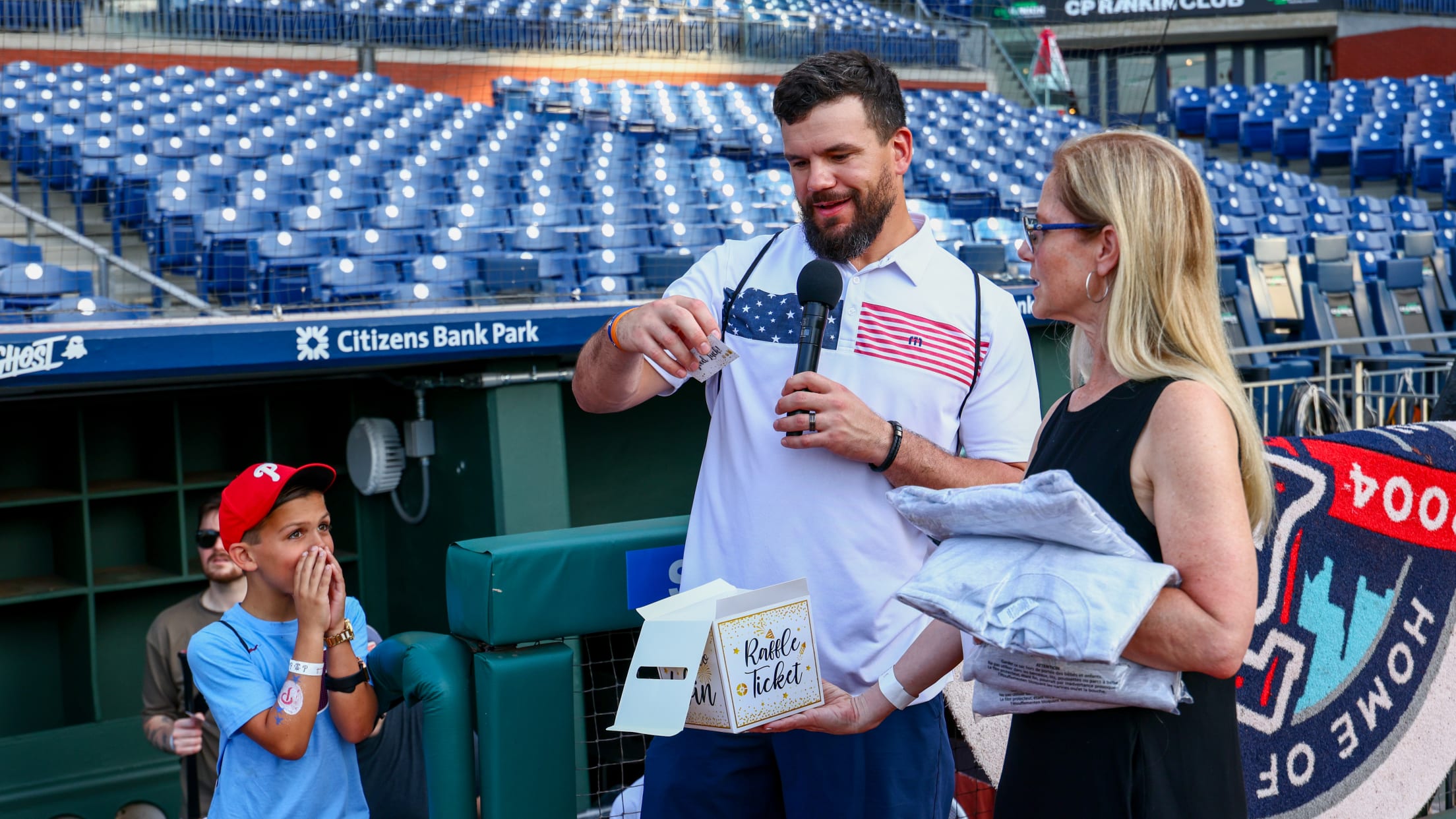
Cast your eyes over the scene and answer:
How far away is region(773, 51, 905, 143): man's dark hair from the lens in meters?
1.95

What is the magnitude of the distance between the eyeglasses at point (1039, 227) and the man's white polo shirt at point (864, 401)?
0.34 m

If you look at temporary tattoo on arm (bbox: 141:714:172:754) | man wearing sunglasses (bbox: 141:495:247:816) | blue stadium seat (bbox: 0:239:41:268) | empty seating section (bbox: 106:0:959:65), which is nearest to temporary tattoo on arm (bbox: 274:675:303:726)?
temporary tattoo on arm (bbox: 141:714:172:754)

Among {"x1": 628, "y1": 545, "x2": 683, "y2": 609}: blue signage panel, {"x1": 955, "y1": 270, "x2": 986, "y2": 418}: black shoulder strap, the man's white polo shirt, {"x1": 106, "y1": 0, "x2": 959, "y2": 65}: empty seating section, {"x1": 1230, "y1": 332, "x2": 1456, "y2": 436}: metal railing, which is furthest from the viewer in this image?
{"x1": 106, "y1": 0, "x2": 959, "y2": 65}: empty seating section

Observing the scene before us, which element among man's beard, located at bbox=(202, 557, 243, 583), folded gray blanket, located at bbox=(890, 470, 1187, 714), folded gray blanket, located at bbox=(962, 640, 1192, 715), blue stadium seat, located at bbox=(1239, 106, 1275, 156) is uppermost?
blue stadium seat, located at bbox=(1239, 106, 1275, 156)

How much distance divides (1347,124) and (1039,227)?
19871 millimetres

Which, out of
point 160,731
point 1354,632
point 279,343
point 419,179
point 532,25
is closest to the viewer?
point 1354,632

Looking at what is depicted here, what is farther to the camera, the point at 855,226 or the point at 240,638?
the point at 240,638

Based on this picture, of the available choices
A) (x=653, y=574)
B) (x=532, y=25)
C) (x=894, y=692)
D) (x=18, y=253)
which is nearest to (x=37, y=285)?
(x=18, y=253)

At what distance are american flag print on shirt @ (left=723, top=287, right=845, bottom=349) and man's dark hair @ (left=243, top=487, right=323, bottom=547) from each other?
45.7 inches

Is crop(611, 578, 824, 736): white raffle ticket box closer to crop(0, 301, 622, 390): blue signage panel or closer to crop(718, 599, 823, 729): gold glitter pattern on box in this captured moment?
crop(718, 599, 823, 729): gold glitter pattern on box

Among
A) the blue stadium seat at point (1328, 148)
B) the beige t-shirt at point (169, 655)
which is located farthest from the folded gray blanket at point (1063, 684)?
the blue stadium seat at point (1328, 148)

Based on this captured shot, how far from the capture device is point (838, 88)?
6.39ft

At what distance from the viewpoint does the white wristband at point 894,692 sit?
1787 millimetres

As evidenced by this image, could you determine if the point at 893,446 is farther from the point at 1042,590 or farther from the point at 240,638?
the point at 240,638
